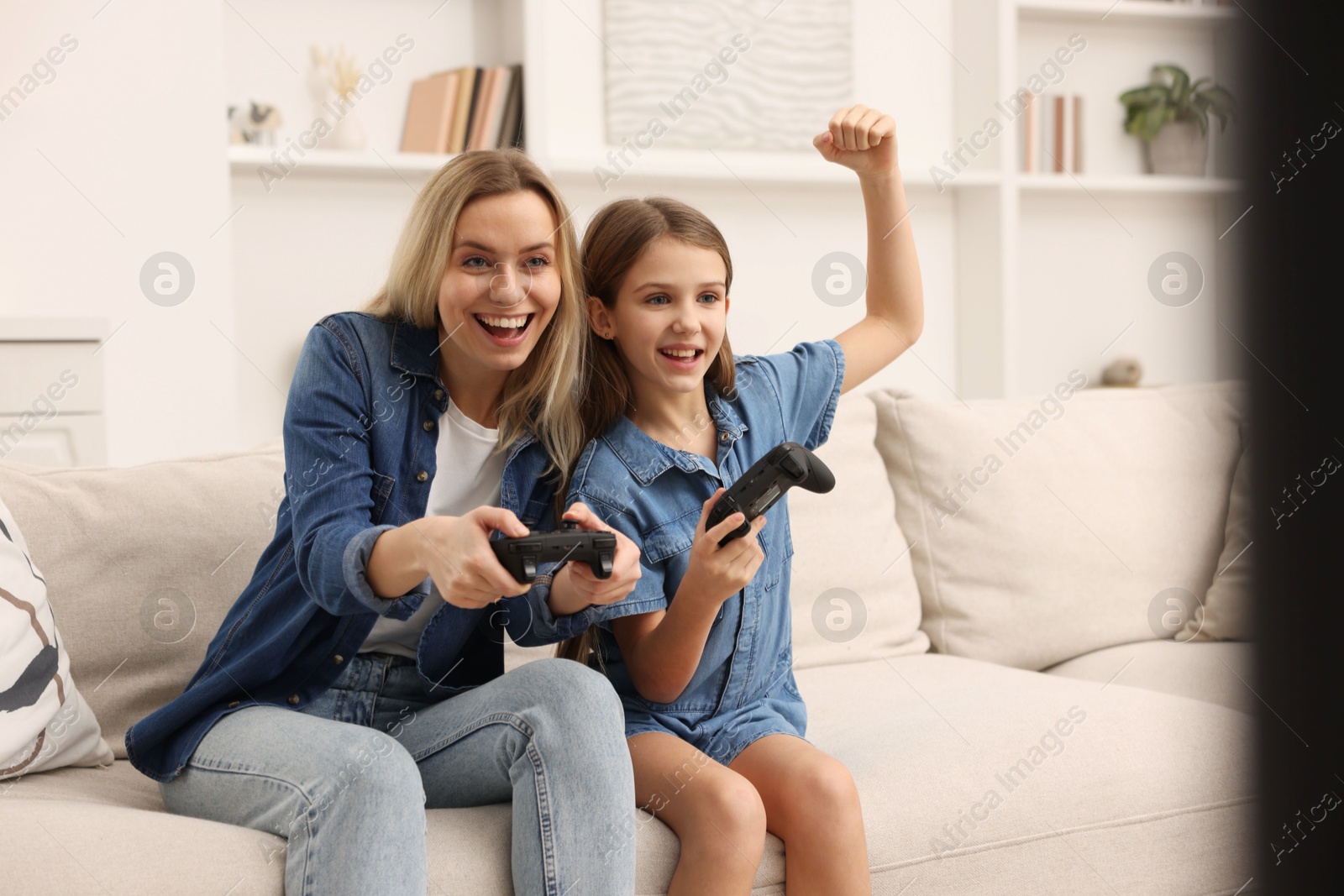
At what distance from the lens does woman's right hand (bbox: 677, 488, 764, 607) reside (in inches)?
42.8

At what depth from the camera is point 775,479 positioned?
104 cm

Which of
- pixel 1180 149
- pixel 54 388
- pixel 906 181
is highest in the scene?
pixel 1180 149

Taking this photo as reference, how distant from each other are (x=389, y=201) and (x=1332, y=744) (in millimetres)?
2973

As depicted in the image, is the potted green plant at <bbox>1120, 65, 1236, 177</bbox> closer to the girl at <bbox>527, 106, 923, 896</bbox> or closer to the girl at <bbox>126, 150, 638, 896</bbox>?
the girl at <bbox>527, 106, 923, 896</bbox>

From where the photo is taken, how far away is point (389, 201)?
294cm

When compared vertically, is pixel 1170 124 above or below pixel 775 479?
above

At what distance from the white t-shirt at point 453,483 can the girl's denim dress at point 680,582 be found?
0.31 feet

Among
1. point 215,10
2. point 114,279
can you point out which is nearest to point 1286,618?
point 114,279

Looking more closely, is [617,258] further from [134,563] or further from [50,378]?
[50,378]

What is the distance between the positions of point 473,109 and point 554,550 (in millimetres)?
2233

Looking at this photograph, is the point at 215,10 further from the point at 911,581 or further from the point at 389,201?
the point at 911,581

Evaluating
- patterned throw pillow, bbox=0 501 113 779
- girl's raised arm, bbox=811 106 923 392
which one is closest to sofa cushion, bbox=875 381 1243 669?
girl's raised arm, bbox=811 106 923 392

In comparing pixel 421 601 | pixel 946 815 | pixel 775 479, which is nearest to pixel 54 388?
pixel 421 601

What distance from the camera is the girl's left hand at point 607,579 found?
1.00m
